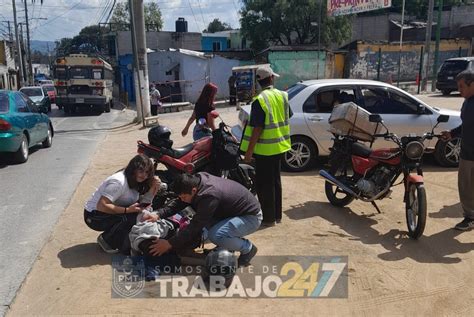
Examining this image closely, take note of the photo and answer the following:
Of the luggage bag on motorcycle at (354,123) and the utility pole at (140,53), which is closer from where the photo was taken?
the luggage bag on motorcycle at (354,123)

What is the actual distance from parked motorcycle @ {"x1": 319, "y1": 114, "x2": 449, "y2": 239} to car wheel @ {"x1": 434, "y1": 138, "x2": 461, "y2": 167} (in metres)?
2.81

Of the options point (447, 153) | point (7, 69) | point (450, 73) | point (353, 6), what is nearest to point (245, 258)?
point (447, 153)

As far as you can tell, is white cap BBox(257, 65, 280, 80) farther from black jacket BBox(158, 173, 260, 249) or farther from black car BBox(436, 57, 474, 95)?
black car BBox(436, 57, 474, 95)

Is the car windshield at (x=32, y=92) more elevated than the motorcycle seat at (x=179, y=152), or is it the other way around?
the motorcycle seat at (x=179, y=152)

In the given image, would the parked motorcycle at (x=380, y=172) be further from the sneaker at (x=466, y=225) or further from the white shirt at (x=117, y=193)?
the white shirt at (x=117, y=193)

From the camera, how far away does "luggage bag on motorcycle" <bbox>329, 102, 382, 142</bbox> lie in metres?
5.74

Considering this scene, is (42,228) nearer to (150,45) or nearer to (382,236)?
(382,236)

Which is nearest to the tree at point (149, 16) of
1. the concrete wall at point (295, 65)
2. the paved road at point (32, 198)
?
the concrete wall at point (295, 65)

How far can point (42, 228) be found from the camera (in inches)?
217

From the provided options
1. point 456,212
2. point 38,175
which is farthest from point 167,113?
point 456,212

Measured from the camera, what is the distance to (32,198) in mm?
6863

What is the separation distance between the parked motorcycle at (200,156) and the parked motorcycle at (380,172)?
116 centimetres

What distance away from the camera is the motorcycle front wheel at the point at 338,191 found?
5992 mm

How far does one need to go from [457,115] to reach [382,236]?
13.1ft
